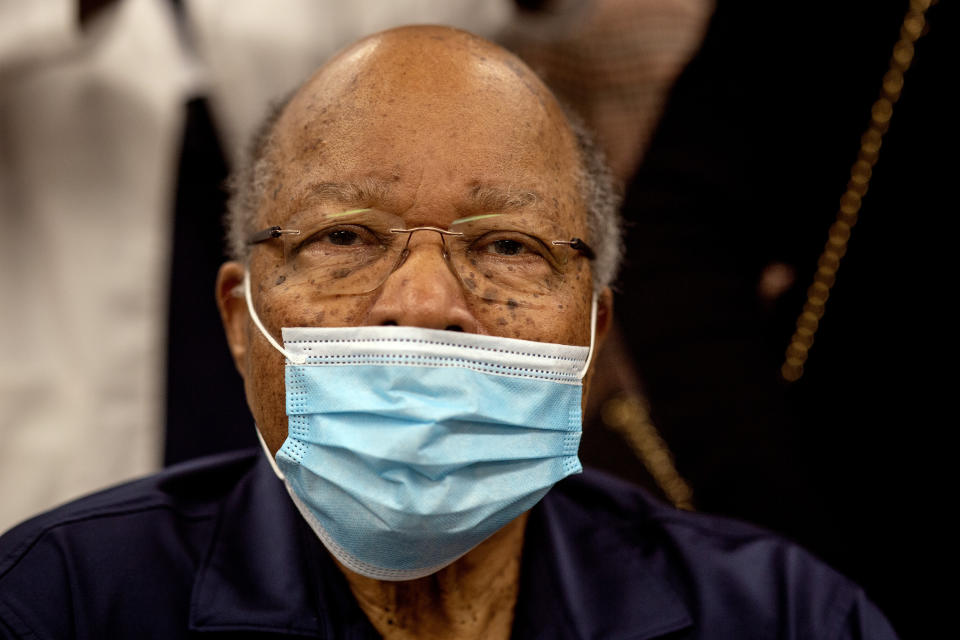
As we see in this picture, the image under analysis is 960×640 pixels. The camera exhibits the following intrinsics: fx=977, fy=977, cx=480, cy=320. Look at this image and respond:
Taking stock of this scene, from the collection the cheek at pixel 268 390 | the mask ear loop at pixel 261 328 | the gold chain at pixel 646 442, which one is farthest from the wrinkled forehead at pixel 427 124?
the gold chain at pixel 646 442

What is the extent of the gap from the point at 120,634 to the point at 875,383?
2.14 m

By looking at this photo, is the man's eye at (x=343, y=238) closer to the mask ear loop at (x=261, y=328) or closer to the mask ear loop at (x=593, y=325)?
the mask ear loop at (x=261, y=328)

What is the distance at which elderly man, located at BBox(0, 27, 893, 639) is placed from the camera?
1794 mm

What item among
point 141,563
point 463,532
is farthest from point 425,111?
point 141,563

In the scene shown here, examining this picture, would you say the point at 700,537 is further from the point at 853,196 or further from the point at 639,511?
the point at 853,196

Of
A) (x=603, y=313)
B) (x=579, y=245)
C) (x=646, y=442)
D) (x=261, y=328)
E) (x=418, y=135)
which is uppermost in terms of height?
(x=418, y=135)

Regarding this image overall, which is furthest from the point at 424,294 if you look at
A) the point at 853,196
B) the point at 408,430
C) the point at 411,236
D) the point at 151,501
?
the point at 853,196

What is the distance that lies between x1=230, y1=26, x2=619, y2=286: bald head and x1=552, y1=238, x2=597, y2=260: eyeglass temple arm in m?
0.04

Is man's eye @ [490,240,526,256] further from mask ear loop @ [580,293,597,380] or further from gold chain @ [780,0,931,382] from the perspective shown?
gold chain @ [780,0,931,382]

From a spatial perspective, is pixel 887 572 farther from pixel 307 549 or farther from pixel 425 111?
pixel 425 111

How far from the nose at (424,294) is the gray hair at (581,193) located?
1.42 feet

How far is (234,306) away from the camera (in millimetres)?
2291

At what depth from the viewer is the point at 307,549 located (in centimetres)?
210

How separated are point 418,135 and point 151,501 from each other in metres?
1.00
